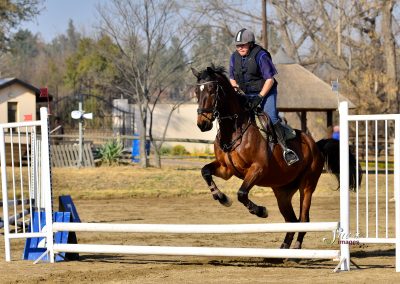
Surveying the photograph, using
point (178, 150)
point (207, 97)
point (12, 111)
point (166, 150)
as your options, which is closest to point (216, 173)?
point (207, 97)

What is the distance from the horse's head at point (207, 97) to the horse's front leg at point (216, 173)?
885mm

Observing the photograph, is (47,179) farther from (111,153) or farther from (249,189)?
Result: (111,153)

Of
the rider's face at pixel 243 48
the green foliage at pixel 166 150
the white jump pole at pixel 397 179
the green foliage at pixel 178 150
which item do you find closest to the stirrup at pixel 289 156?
the rider's face at pixel 243 48

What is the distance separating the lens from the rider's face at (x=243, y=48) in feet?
35.4

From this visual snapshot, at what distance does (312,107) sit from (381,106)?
16255mm

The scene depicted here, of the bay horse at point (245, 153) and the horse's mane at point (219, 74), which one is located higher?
the horse's mane at point (219, 74)

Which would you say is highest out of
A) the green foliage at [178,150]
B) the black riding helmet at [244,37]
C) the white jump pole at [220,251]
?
the black riding helmet at [244,37]

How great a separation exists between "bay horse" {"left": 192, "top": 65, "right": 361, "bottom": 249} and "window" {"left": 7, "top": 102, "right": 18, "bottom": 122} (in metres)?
28.1

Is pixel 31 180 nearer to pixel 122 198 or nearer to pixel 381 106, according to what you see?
pixel 122 198

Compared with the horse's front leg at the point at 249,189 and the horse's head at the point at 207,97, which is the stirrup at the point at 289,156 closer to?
the horse's front leg at the point at 249,189

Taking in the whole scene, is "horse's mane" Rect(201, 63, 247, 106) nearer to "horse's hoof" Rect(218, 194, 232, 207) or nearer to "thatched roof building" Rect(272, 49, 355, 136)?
"horse's hoof" Rect(218, 194, 232, 207)

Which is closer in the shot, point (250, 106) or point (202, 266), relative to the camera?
point (202, 266)

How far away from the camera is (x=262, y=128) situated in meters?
10.6

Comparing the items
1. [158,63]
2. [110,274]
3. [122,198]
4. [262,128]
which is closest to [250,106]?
[262,128]
